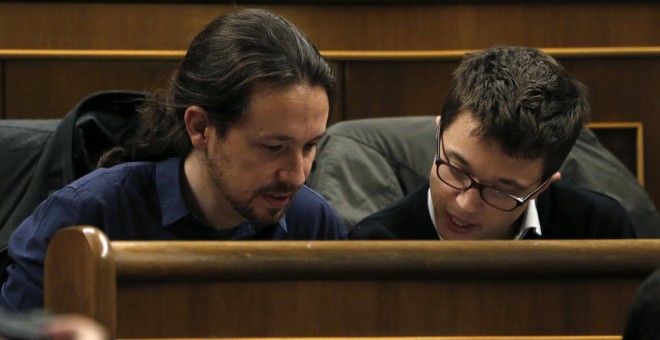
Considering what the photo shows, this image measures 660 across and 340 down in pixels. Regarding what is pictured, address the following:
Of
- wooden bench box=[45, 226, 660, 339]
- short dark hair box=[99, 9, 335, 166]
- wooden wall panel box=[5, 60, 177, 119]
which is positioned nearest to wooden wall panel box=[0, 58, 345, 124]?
wooden wall panel box=[5, 60, 177, 119]

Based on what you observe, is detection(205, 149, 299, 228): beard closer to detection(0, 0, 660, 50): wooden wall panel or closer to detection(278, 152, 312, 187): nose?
detection(278, 152, 312, 187): nose

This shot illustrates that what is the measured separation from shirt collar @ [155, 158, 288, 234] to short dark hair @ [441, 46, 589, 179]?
0.85 feet

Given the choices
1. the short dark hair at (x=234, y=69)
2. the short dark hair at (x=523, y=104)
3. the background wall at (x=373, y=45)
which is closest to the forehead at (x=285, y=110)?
the short dark hair at (x=234, y=69)

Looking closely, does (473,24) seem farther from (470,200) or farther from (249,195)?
(249,195)

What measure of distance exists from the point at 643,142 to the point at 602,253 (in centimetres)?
99

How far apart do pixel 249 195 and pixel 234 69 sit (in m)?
0.13

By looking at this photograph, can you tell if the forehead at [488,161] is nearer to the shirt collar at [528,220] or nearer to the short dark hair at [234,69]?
the shirt collar at [528,220]

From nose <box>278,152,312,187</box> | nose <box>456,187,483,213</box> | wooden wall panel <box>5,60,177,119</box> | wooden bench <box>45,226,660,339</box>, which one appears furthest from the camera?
wooden wall panel <box>5,60,177,119</box>

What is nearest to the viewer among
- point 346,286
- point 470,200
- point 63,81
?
point 346,286

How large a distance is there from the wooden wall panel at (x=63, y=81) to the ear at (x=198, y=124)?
592 mm

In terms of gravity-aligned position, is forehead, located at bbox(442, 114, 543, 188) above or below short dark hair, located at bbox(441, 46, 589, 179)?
below

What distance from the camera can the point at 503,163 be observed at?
133cm

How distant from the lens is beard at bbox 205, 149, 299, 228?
47.2 inches

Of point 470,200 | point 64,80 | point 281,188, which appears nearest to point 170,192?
point 281,188
